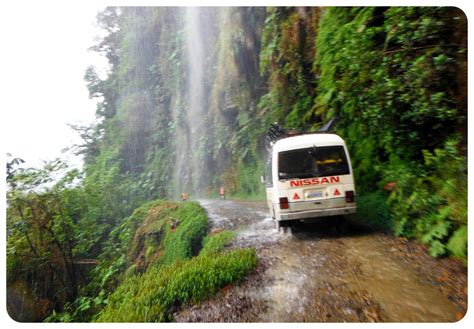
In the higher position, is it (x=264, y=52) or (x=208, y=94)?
(x=264, y=52)

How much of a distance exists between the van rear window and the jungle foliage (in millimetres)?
784

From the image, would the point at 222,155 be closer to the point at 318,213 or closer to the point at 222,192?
the point at 222,192

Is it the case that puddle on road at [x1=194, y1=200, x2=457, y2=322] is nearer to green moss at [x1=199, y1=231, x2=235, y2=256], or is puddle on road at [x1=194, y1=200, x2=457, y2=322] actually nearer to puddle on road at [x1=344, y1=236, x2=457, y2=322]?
puddle on road at [x1=344, y1=236, x2=457, y2=322]

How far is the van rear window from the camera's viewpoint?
3805 millimetres

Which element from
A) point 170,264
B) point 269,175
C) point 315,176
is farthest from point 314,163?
point 170,264

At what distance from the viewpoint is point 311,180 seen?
149 inches

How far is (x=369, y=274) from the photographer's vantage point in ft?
9.66

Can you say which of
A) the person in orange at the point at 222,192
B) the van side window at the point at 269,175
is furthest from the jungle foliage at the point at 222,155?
the van side window at the point at 269,175

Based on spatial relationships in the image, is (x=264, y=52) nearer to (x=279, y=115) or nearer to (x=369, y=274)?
(x=279, y=115)

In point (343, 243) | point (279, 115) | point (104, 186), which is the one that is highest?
point (279, 115)

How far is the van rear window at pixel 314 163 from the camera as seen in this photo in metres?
3.80

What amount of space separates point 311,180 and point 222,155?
2696mm

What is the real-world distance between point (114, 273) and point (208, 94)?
503 centimetres

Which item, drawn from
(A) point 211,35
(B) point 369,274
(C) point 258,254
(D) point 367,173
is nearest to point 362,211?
(D) point 367,173
